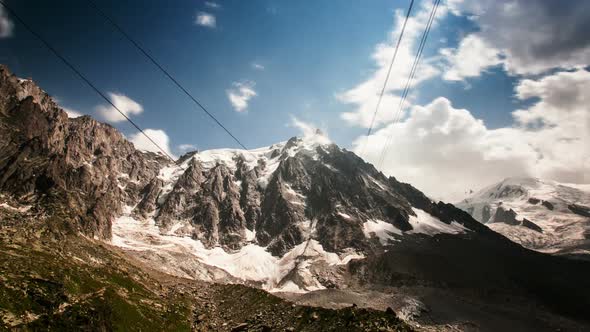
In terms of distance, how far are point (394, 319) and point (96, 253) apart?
336 feet

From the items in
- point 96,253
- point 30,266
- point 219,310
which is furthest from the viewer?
point 96,253

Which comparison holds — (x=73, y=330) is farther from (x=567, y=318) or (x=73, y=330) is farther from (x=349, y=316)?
(x=567, y=318)

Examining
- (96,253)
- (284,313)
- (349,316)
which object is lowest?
(96,253)

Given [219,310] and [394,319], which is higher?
[394,319]

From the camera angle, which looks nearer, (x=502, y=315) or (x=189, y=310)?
(x=189, y=310)

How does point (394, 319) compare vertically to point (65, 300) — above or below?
above

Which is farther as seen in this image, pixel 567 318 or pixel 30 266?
pixel 567 318

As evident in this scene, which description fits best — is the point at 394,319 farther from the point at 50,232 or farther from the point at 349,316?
the point at 50,232

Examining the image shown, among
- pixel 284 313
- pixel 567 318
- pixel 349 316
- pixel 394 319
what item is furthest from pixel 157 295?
pixel 567 318

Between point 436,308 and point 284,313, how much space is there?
147 metres

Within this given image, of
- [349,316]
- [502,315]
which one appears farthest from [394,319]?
[502,315]

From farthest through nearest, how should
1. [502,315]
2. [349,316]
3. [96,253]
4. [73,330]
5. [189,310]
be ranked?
1. [502,315]
2. [96,253]
3. [189,310]
4. [349,316]
5. [73,330]

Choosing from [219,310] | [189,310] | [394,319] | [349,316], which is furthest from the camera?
[219,310]

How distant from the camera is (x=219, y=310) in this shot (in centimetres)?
6619
